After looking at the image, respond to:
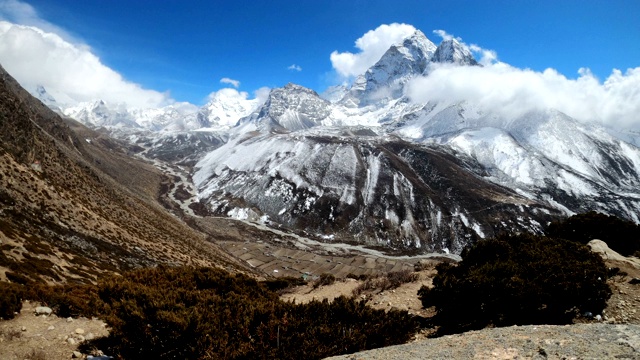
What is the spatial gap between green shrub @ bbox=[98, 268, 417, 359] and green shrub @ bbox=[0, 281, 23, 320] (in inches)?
126

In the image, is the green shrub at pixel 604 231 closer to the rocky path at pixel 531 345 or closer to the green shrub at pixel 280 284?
the green shrub at pixel 280 284

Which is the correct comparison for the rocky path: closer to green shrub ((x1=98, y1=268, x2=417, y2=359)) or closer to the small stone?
green shrub ((x1=98, y1=268, x2=417, y2=359))

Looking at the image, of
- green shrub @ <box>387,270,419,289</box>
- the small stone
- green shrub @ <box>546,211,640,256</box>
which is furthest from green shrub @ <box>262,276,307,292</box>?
green shrub @ <box>546,211,640,256</box>

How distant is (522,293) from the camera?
1382 centimetres

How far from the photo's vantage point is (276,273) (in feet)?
302

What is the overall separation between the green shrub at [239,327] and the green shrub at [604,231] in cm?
2974

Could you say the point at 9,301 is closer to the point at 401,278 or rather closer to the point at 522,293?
the point at 522,293

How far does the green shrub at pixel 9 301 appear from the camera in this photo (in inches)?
480

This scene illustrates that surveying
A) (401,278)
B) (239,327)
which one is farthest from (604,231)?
(239,327)

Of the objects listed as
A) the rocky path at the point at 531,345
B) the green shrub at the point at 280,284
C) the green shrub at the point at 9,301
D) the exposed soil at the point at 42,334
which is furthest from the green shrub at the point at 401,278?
the green shrub at the point at 9,301

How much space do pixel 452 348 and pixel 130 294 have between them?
11.4m

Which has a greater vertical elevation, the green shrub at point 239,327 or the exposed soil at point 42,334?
the green shrub at point 239,327

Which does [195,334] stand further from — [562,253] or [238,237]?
[238,237]

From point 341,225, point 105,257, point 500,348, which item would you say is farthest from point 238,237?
→ point 500,348
